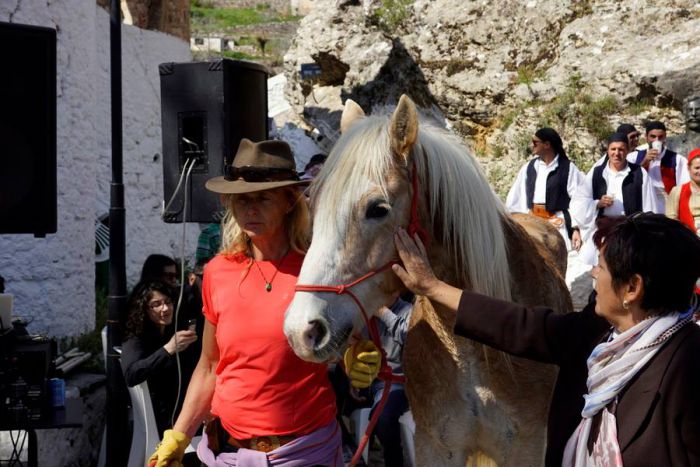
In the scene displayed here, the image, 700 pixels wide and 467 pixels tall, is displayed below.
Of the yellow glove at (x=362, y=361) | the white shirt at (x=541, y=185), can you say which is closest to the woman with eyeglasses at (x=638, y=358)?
the yellow glove at (x=362, y=361)

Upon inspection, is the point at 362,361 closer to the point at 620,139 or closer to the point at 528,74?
the point at 620,139

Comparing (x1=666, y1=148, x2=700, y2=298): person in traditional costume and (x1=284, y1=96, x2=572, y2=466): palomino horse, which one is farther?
(x1=666, y1=148, x2=700, y2=298): person in traditional costume

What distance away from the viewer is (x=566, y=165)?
25.7ft

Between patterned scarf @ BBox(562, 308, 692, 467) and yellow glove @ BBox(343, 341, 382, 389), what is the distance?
792 millimetres

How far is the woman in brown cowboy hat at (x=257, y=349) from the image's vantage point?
2.94m

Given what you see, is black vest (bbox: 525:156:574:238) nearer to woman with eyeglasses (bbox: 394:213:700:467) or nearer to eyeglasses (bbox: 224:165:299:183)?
eyeglasses (bbox: 224:165:299:183)

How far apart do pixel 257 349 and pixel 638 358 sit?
1283mm

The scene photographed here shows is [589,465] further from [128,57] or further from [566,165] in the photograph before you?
[128,57]

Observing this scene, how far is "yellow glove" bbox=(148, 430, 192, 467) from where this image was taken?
117 inches

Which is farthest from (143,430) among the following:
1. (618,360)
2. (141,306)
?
(618,360)

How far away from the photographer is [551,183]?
7789 mm

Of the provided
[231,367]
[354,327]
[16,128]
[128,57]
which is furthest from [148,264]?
[128,57]

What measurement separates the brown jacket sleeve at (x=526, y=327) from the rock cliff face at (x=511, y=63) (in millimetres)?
7225

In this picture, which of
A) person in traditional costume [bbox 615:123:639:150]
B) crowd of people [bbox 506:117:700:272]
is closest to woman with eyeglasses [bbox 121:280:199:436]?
crowd of people [bbox 506:117:700:272]
